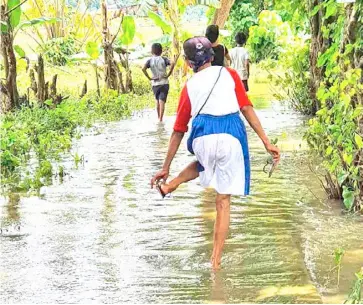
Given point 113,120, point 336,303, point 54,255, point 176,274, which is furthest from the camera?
point 113,120

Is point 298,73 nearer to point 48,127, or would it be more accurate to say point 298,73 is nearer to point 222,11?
point 222,11

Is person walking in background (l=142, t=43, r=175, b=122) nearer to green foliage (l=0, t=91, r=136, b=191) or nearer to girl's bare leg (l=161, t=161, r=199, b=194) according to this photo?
green foliage (l=0, t=91, r=136, b=191)

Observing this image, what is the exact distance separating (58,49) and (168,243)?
63.4 feet

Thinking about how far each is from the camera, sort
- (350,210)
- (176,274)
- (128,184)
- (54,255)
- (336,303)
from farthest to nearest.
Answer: (128,184)
(350,210)
(54,255)
(176,274)
(336,303)

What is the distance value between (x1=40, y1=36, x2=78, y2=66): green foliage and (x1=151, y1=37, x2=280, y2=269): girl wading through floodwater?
1819 cm

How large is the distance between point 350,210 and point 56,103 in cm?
944

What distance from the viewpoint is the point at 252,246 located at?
5.90 m

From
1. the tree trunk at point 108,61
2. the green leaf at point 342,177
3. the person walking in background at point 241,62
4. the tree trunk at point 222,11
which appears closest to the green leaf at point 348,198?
the green leaf at point 342,177

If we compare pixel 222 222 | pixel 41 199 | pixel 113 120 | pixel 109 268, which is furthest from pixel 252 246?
pixel 113 120

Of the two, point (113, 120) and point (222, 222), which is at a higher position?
point (222, 222)

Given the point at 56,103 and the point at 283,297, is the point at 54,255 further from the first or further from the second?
the point at 56,103

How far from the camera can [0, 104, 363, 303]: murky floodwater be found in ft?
16.2

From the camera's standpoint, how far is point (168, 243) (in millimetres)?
6086

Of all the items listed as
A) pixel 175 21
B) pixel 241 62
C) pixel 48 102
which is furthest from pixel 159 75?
pixel 175 21
